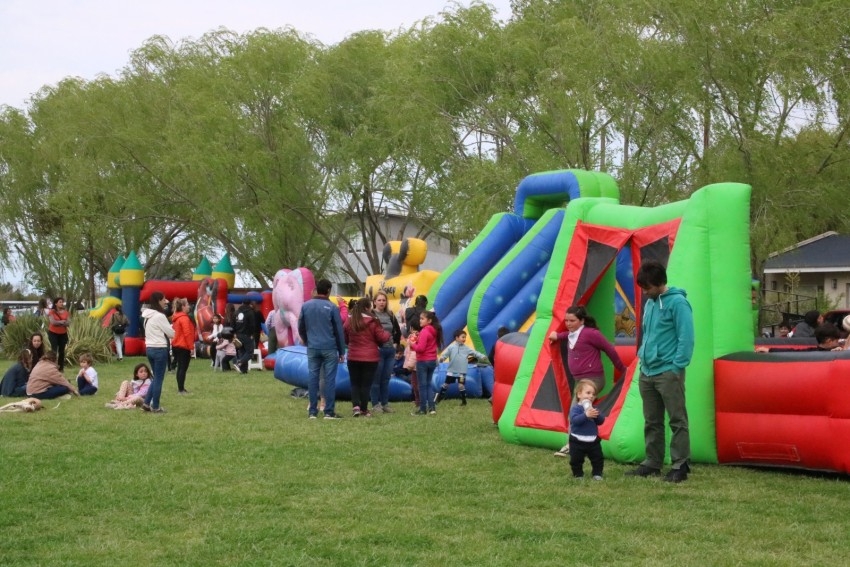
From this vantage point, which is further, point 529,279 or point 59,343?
point 59,343

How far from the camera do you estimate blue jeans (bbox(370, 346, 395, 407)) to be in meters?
13.0

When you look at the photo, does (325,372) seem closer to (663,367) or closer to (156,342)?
(156,342)

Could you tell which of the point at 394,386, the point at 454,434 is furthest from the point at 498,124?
the point at 454,434

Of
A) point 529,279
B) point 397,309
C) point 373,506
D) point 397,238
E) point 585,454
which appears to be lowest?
point 373,506

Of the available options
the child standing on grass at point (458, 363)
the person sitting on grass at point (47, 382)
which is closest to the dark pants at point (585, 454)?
the child standing on grass at point (458, 363)

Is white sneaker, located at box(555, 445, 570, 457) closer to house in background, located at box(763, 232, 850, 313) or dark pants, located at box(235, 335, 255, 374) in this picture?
dark pants, located at box(235, 335, 255, 374)

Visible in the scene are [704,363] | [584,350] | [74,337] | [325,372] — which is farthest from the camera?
[74,337]

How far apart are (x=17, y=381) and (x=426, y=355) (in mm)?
5692

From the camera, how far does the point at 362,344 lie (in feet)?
39.4

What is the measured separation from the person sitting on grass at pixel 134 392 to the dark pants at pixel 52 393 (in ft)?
3.49

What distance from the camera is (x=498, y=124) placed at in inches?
1028

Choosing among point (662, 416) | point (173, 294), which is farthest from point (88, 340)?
point (662, 416)

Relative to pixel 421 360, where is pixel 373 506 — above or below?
below

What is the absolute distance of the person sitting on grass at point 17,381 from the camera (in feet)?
48.4
